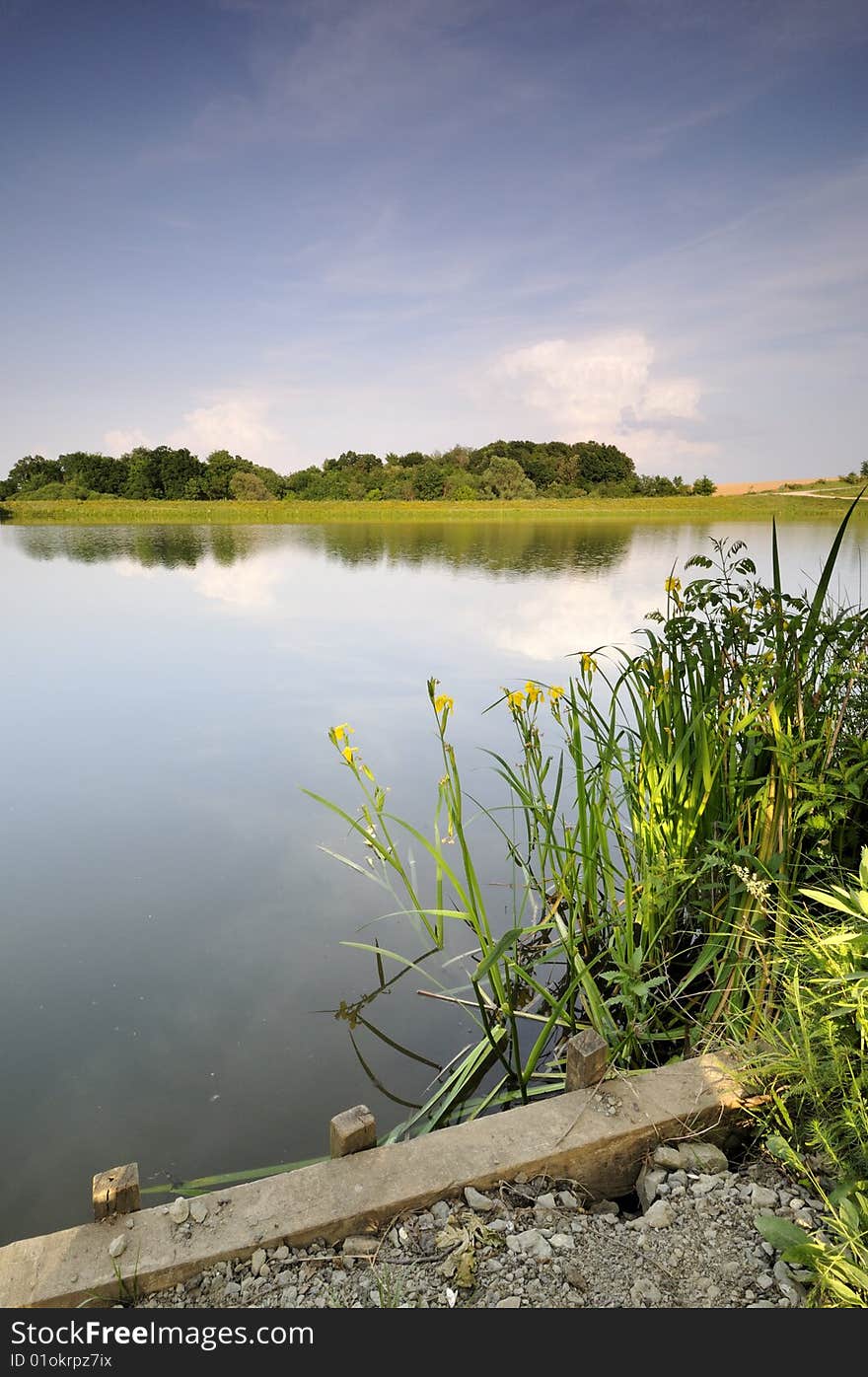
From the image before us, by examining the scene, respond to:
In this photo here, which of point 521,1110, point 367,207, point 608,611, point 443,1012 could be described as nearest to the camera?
point 521,1110

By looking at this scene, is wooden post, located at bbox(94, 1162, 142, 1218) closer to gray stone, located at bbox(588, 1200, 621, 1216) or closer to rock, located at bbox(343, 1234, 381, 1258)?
rock, located at bbox(343, 1234, 381, 1258)

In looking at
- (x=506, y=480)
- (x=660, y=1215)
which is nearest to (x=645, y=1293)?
(x=660, y=1215)

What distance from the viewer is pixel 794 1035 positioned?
1.59 meters

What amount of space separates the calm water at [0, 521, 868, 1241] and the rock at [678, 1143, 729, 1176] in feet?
2.65

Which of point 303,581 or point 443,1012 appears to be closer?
point 443,1012

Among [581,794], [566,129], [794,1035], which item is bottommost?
[794,1035]

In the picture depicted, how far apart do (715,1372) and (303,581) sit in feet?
42.5

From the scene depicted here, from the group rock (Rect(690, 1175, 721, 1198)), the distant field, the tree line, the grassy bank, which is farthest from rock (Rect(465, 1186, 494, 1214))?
the tree line

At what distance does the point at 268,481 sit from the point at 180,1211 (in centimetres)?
4988

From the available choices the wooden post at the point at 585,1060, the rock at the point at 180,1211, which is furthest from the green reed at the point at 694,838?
the rock at the point at 180,1211

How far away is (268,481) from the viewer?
47.6m

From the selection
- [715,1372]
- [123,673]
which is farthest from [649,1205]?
[123,673]

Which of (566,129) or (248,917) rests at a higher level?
(566,129)

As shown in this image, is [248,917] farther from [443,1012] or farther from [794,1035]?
[794,1035]
